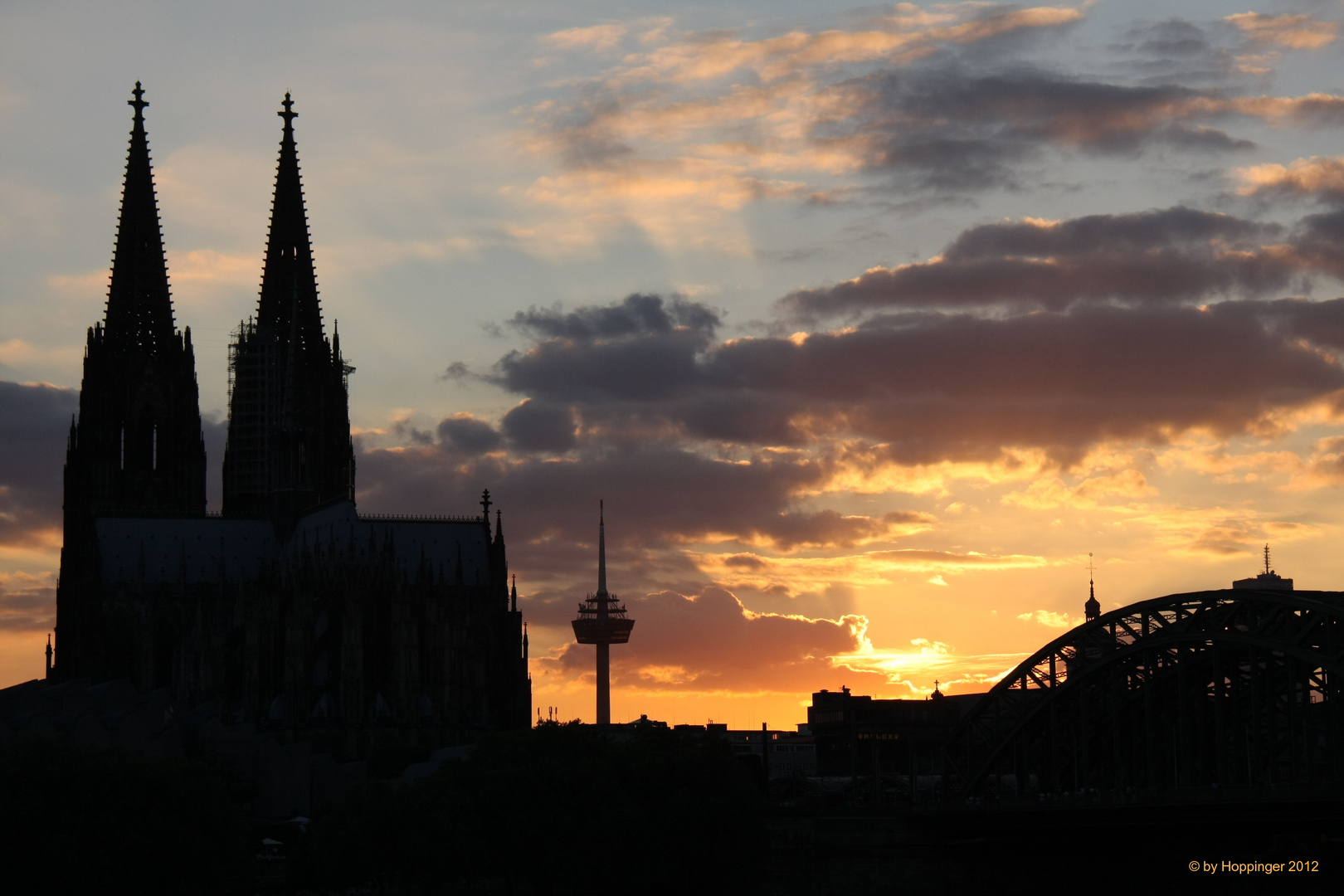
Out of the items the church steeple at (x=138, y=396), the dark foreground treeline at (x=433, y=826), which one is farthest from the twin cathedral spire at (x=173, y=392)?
the dark foreground treeline at (x=433, y=826)

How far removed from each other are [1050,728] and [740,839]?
1813 cm

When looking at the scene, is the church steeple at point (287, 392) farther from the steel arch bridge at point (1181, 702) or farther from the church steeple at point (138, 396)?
the steel arch bridge at point (1181, 702)

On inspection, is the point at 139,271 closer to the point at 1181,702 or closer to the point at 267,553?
the point at 267,553

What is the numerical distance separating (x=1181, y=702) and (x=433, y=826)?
37.2 m

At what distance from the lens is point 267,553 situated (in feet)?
527

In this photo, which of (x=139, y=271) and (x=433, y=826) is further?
(x=139, y=271)

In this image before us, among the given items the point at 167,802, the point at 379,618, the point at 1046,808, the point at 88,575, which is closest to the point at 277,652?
the point at 379,618

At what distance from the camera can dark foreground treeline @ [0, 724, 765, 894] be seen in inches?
3639

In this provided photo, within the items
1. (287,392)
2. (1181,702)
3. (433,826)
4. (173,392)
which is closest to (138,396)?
(173,392)

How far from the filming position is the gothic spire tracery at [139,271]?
170625 millimetres

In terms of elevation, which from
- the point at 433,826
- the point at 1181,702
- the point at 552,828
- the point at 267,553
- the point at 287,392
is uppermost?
the point at 287,392

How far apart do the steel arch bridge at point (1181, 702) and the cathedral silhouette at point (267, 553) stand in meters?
39.2

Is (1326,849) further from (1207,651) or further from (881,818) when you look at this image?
(881,818)

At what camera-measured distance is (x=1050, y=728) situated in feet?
Result: 370
